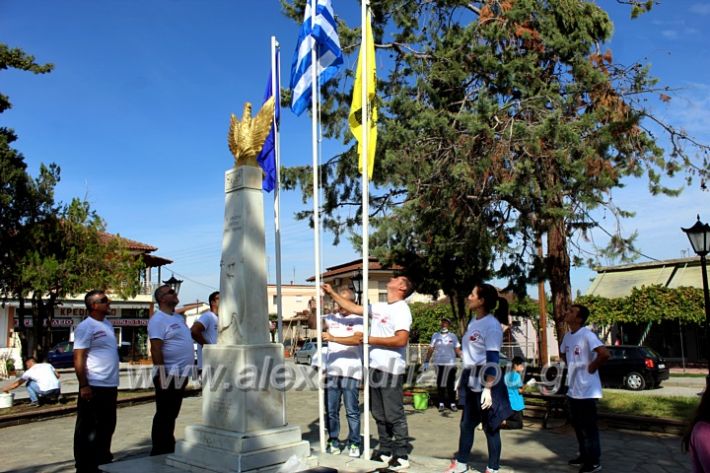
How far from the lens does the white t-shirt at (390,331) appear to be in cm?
613

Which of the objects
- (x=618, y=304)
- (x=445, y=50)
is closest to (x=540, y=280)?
(x=445, y=50)

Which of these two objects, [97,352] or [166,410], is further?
[166,410]

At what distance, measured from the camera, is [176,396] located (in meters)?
6.63

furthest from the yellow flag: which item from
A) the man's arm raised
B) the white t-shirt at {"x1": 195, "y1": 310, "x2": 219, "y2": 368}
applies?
the white t-shirt at {"x1": 195, "y1": 310, "x2": 219, "y2": 368}

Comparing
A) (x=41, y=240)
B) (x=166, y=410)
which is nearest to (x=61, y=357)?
(x=41, y=240)

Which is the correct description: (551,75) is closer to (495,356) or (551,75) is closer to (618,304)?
(495,356)

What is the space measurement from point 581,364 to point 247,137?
14.6ft

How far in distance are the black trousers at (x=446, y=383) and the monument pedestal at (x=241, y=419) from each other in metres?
6.63

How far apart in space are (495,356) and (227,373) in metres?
2.65

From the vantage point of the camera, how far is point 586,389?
21.1ft

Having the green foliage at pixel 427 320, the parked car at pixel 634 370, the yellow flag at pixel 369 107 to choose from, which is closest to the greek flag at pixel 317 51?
the yellow flag at pixel 369 107

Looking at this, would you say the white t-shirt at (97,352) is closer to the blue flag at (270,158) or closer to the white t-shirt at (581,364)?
the blue flag at (270,158)

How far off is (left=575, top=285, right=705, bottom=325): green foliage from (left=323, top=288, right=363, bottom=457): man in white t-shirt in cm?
2169

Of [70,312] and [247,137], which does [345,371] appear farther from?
[70,312]
